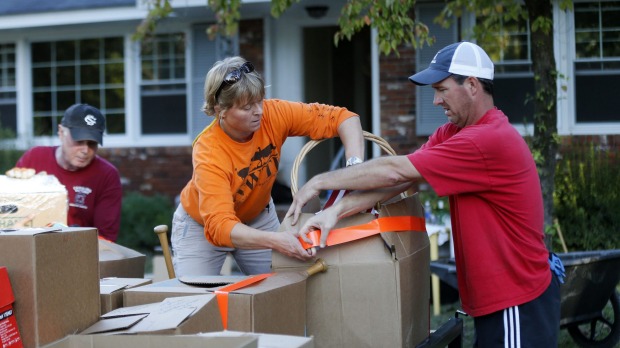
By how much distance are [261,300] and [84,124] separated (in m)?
2.33

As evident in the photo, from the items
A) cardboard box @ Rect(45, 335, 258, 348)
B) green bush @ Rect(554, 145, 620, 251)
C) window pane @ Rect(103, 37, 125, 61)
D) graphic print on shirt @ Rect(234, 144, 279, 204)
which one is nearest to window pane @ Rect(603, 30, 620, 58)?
green bush @ Rect(554, 145, 620, 251)

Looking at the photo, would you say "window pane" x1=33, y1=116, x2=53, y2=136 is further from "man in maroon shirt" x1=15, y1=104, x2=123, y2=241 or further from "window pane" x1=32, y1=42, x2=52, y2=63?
"man in maroon shirt" x1=15, y1=104, x2=123, y2=241

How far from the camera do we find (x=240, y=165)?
12.0 feet

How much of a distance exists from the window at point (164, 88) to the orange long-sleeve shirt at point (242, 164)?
22.8ft

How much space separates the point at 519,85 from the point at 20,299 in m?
7.55

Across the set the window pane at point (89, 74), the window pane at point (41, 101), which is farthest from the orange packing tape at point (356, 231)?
the window pane at point (41, 101)

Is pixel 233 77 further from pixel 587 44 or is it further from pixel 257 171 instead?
pixel 587 44

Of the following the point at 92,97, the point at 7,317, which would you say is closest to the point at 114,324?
the point at 7,317

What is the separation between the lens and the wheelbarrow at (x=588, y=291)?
484 cm

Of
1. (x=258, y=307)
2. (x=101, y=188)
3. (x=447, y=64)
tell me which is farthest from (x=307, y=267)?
(x=101, y=188)

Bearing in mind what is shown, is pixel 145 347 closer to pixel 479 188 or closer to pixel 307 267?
pixel 307 267

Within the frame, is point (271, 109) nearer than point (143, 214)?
Yes

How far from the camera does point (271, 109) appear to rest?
3.86m

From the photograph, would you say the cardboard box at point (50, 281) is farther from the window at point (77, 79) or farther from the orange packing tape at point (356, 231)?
the window at point (77, 79)
